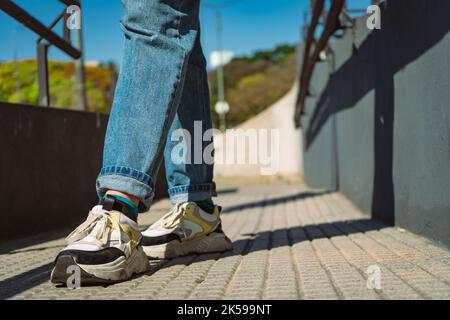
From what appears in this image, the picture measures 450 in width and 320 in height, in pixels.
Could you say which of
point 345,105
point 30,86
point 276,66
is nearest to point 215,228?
point 30,86

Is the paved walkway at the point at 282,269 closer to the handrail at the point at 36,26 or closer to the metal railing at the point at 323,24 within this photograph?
the handrail at the point at 36,26

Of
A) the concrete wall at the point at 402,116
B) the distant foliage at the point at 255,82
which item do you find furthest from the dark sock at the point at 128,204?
the distant foliage at the point at 255,82

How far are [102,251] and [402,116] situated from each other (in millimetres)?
1949

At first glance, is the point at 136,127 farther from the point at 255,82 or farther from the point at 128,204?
the point at 255,82

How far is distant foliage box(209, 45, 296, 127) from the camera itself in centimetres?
3581

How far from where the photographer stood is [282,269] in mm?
1984

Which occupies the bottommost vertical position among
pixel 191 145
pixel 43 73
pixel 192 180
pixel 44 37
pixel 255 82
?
pixel 192 180

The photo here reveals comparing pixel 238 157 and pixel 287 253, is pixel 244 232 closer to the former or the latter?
pixel 287 253

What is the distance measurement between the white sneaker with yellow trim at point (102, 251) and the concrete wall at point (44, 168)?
171cm

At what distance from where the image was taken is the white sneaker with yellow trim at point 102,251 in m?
1.77

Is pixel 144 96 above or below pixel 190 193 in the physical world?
above

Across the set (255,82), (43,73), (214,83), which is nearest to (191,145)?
(43,73)

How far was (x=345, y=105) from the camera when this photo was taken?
19.3ft
